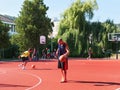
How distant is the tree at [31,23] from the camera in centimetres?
5572

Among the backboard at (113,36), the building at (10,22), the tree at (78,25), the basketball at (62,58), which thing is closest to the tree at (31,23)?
the tree at (78,25)

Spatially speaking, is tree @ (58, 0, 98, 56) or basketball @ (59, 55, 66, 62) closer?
basketball @ (59, 55, 66, 62)

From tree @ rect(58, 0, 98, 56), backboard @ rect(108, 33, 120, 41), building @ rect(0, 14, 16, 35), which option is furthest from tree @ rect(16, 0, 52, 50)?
building @ rect(0, 14, 16, 35)

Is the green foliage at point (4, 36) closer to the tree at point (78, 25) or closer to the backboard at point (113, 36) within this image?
the tree at point (78, 25)

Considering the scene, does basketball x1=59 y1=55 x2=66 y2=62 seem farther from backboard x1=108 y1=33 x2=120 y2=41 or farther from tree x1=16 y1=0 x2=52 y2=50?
backboard x1=108 y1=33 x2=120 y2=41

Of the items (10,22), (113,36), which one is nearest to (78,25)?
(113,36)

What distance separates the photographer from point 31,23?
183 ft

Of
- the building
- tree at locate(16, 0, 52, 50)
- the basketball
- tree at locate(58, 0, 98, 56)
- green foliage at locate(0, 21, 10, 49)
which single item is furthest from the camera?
the building

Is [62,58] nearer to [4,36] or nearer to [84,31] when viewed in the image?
[4,36]

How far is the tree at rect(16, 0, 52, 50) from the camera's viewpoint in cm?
5572

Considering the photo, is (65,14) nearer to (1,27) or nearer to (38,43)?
(38,43)

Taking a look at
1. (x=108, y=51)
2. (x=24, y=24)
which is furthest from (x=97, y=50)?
(x=24, y=24)

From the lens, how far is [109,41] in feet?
200

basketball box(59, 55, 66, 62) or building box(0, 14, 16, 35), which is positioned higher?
building box(0, 14, 16, 35)
